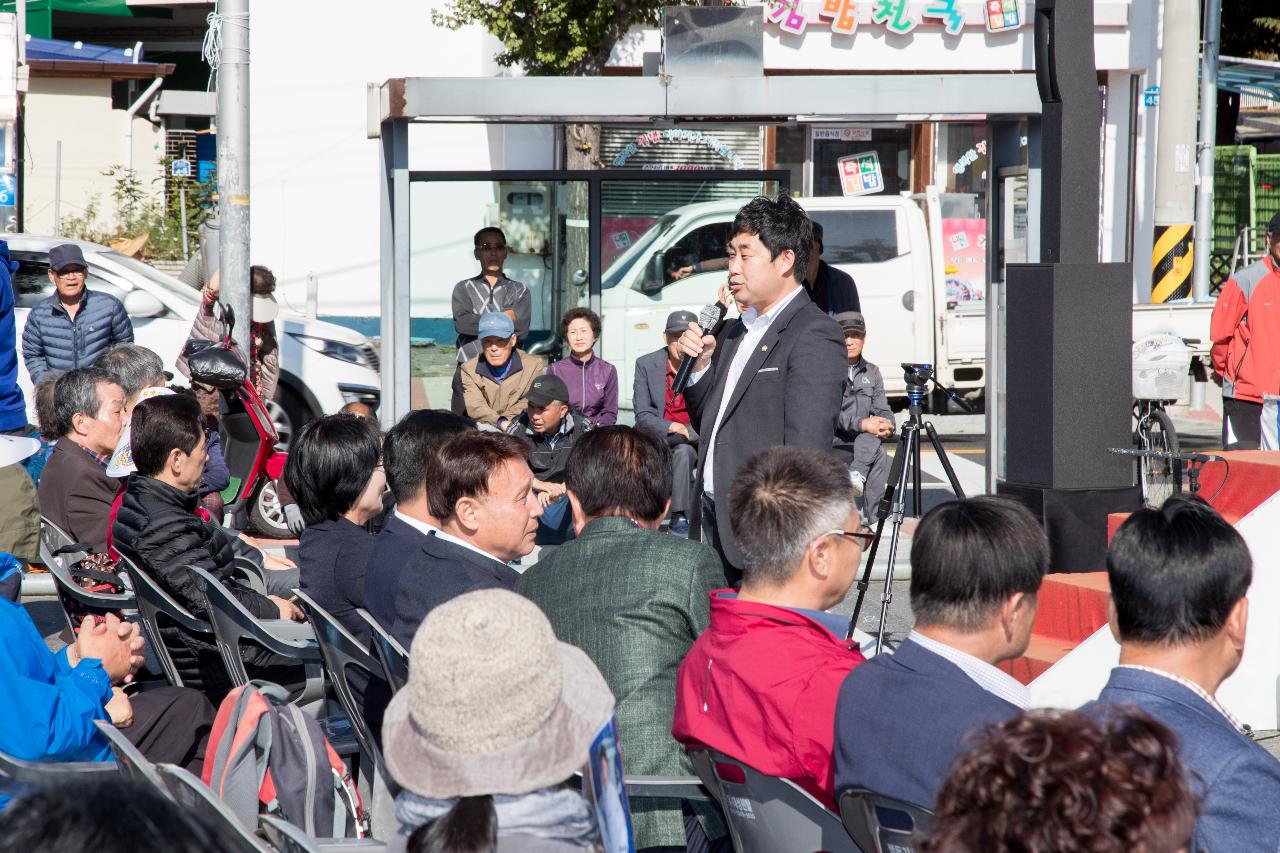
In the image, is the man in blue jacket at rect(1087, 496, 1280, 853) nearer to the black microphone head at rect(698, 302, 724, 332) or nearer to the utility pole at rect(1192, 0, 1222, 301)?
the black microphone head at rect(698, 302, 724, 332)

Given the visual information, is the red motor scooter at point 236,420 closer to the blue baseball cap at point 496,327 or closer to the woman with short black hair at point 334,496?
the blue baseball cap at point 496,327

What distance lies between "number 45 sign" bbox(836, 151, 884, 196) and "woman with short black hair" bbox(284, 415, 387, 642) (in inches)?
429

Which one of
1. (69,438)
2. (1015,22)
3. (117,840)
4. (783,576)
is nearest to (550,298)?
(69,438)

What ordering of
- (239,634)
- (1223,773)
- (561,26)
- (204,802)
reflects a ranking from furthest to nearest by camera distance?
(561,26) → (239,634) → (204,802) → (1223,773)

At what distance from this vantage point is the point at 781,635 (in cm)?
279

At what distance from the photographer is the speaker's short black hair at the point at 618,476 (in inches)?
139

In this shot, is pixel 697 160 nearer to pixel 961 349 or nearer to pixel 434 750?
pixel 961 349

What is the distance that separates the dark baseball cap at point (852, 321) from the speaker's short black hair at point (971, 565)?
417cm

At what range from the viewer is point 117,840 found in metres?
1.08

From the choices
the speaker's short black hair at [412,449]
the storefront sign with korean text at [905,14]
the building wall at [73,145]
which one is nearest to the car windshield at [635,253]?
Result: the speaker's short black hair at [412,449]

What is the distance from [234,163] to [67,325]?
4.92 ft

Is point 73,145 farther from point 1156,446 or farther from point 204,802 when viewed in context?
point 204,802

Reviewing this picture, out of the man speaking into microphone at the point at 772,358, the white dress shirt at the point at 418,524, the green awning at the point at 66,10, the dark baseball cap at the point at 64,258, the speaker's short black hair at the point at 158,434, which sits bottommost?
the white dress shirt at the point at 418,524

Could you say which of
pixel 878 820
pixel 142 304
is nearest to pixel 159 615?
pixel 878 820
